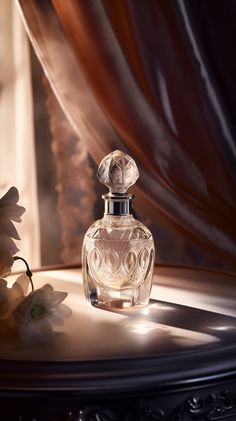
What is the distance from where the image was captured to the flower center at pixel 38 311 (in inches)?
35.5

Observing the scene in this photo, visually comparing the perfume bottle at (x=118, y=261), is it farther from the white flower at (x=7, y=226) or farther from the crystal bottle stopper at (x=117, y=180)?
the white flower at (x=7, y=226)

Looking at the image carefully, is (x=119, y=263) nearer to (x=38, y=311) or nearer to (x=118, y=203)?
(x=118, y=203)

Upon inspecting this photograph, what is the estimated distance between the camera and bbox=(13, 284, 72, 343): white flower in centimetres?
88

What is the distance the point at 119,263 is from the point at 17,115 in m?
0.65

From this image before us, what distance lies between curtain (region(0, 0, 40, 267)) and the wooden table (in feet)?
2.30

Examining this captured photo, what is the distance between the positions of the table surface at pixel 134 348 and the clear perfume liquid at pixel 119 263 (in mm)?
29

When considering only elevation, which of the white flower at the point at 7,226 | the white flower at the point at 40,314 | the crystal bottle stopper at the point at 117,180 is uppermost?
the crystal bottle stopper at the point at 117,180

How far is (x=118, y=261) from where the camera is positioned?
1077mm

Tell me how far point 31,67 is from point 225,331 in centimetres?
91

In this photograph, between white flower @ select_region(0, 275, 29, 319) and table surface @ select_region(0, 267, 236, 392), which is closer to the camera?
table surface @ select_region(0, 267, 236, 392)

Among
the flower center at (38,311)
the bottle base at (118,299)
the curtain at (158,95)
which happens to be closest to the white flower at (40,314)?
the flower center at (38,311)

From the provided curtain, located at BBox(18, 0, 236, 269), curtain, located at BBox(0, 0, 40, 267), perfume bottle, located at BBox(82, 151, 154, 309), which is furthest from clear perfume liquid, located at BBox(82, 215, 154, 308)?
curtain, located at BBox(0, 0, 40, 267)

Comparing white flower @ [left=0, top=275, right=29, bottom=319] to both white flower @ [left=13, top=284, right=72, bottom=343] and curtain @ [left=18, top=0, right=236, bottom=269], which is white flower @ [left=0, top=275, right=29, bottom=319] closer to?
white flower @ [left=13, top=284, right=72, bottom=343]

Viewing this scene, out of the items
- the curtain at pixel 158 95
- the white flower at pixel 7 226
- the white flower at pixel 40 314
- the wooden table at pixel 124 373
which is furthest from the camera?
the curtain at pixel 158 95
